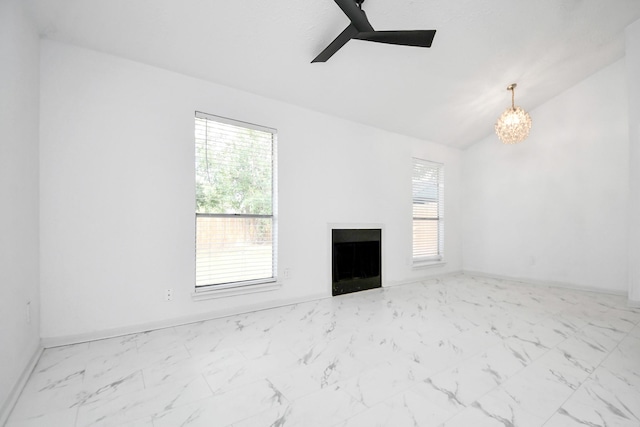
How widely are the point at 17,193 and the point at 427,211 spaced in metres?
5.25

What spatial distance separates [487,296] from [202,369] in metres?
3.75

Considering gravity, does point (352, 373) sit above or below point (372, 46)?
below

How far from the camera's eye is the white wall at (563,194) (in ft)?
13.5

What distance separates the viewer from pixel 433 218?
539cm

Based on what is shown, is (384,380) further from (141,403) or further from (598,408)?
(141,403)

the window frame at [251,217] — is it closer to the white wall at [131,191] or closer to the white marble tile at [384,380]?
the white wall at [131,191]

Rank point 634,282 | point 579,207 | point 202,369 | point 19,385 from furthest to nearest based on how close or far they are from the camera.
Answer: point 579,207 → point 634,282 → point 202,369 → point 19,385

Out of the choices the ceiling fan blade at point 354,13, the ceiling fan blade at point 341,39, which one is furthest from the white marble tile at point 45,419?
the ceiling fan blade at point 341,39

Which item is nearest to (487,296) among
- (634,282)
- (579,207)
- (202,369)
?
(634,282)

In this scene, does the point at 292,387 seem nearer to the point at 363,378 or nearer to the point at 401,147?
the point at 363,378

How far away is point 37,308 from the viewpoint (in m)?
2.22

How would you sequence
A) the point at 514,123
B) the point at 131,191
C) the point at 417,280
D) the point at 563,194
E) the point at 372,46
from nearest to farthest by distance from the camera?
1. the point at 131,191
2. the point at 372,46
3. the point at 514,123
4. the point at 563,194
5. the point at 417,280

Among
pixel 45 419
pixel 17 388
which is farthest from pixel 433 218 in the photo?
pixel 17 388

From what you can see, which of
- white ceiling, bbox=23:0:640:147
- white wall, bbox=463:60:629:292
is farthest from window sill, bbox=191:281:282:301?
white wall, bbox=463:60:629:292
